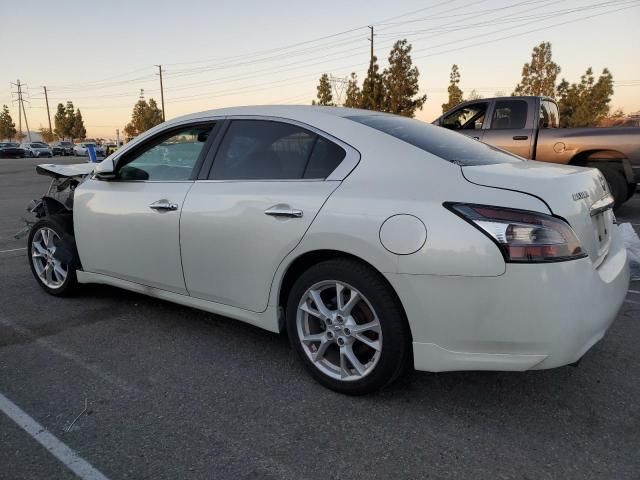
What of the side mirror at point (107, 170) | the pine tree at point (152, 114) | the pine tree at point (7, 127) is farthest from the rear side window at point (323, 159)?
the pine tree at point (7, 127)

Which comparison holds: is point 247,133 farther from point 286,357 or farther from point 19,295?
point 19,295

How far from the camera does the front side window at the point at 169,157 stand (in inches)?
134

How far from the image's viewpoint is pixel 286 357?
10.5ft

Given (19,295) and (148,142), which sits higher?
(148,142)

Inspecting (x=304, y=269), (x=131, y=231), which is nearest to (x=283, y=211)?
(x=304, y=269)

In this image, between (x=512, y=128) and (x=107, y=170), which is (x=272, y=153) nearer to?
(x=107, y=170)

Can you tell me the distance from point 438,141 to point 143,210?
1.99 metres

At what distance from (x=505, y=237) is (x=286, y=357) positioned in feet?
5.36

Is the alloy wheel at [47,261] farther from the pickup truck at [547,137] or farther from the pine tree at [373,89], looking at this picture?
the pine tree at [373,89]

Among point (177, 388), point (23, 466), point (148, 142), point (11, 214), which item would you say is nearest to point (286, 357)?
point (177, 388)

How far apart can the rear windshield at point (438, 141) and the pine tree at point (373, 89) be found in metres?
30.2

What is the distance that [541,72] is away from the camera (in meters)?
34.8

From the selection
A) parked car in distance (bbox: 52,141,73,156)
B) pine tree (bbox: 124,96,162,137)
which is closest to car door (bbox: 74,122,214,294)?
parked car in distance (bbox: 52,141,73,156)

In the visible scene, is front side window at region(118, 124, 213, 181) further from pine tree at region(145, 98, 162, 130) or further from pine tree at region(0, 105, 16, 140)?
pine tree at region(0, 105, 16, 140)
